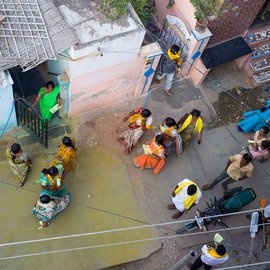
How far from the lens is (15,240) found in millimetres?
8133

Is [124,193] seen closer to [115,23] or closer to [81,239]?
[81,239]

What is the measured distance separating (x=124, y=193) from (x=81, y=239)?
1329 millimetres

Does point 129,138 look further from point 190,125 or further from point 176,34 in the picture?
point 176,34

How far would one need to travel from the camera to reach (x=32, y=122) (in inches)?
356

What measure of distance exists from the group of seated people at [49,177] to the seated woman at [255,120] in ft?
13.5

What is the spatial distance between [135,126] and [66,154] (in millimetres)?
1556

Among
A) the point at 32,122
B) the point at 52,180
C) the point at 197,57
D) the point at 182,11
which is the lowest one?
the point at 32,122

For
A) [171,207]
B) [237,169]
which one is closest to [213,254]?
[171,207]

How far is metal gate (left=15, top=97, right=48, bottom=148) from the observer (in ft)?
28.6

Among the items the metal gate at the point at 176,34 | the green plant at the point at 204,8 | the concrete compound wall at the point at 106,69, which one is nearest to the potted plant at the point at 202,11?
the green plant at the point at 204,8

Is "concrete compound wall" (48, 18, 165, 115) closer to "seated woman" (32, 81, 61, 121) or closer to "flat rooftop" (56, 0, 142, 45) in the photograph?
"flat rooftop" (56, 0, 142, 45)

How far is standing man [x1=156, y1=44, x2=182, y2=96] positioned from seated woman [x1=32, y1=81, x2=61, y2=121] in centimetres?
247

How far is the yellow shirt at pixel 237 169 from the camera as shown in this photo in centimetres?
854

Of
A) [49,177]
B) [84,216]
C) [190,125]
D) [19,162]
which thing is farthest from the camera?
[190,125]
